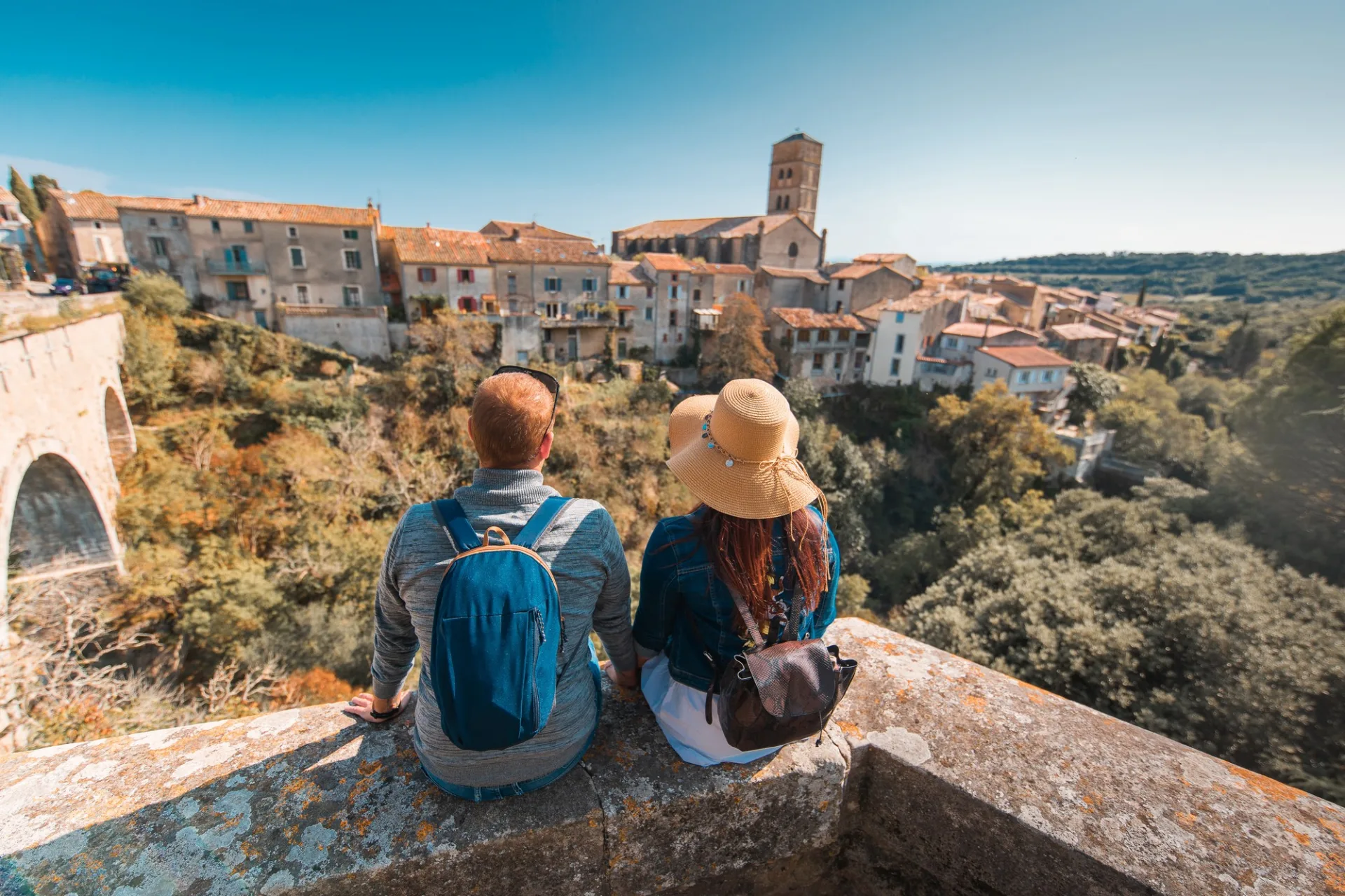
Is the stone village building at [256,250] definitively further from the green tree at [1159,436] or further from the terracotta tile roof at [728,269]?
the green tree at [1159,436]

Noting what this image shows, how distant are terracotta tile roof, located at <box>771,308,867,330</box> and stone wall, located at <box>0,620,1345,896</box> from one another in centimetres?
3149

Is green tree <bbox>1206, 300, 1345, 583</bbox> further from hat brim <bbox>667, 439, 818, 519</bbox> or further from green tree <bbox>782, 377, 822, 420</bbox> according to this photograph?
hat brim <bbox>667, 439, 818, 519</bbox>

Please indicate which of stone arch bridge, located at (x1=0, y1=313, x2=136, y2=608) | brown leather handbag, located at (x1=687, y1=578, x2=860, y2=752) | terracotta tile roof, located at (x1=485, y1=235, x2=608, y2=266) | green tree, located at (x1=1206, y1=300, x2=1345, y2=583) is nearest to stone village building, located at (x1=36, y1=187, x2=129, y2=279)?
terracotta tile roof, located at (x1=485, y1=235, x2=608, y2=266)

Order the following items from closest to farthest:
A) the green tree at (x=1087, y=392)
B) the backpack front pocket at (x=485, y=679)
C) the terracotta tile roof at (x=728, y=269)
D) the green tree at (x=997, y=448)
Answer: the backpack front pocket at (x=485, y=679)
the green tree at (x=997, y=448)
the green tree at (x=1087, y=392)
the terracotta tile roof at (x=728, y=269)

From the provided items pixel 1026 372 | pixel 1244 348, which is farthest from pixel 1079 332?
pixel 1244 348

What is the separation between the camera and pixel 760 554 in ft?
6.38

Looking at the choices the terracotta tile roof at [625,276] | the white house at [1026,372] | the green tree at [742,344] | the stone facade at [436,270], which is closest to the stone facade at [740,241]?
the terracotta tile roof at [625,276]

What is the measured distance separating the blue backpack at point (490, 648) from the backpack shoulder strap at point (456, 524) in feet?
0.37

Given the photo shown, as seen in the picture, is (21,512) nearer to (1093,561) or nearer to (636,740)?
(636,740)

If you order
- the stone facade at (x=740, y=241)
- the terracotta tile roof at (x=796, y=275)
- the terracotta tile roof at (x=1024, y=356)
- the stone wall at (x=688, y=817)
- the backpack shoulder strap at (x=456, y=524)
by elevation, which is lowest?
the terracotta tile roof at (x=1024, y=356)

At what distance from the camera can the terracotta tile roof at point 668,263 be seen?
3247cm

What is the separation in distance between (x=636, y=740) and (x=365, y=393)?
82.3 feet

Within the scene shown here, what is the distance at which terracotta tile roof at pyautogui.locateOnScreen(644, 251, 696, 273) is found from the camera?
32.5 m

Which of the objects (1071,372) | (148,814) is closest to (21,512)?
(148,814)
